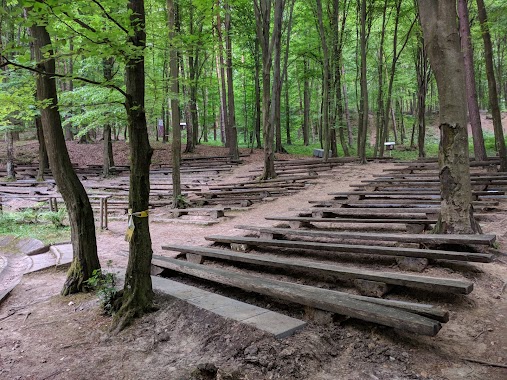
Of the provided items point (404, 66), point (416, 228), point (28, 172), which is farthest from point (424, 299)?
point (404, 66)

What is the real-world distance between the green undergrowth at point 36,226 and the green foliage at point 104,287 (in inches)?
182

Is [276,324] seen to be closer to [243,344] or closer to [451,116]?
[243,344]

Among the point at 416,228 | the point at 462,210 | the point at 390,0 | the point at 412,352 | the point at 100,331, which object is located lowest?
the point at 100,331

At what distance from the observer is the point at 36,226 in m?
A: 11.9

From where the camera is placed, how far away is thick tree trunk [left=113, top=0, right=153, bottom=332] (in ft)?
15.0

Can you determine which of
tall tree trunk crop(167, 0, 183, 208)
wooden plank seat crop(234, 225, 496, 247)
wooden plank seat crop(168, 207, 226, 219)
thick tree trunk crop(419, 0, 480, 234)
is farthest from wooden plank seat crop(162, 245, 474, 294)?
tall tree trunk crop(167, 0, 183, 208)

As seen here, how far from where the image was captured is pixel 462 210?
511 centimetres

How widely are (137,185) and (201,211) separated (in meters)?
7.29

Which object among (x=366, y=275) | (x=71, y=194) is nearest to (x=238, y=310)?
(x=366, y=275)

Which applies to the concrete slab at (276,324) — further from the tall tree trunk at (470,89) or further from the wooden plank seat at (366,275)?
the tall tree trunk at (470,89)

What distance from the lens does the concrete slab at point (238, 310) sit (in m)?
3.47

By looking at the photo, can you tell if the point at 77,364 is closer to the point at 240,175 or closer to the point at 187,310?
the point at 187,310

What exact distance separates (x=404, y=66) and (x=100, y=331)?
35.7m

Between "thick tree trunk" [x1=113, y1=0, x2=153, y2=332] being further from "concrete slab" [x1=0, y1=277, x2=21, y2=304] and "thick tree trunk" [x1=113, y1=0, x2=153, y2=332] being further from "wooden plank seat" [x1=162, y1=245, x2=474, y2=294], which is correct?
"concrete slab" [x1=0, y1=277, x2=21, y2=304]
